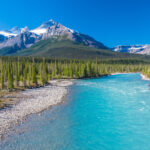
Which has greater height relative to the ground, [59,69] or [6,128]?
[59,69]

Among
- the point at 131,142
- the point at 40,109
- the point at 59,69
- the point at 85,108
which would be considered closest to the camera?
the point at 131,142

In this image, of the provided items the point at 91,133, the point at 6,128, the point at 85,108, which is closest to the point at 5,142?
the point at 6,128

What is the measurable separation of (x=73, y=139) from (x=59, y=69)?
9335cm

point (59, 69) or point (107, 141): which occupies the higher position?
point (59, 69)

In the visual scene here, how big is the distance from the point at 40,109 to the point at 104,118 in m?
12.4

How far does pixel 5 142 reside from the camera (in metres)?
19.4

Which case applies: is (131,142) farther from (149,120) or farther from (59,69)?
(59,69)

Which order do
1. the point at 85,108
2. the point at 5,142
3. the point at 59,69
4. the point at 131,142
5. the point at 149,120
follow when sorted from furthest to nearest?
the point at 59,69, the point at 85,108, the point at 149,120, the point at 131,142, the point at 5,142

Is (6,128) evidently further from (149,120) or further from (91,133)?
(149,120)

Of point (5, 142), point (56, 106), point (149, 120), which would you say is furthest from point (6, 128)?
point (149, 120)

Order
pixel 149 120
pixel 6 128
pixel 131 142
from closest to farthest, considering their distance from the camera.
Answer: pixel 131 142 < pixel 6 128 < pixel 149 120

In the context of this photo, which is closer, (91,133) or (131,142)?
(131,142)

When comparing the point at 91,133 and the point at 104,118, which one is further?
the point at 104,118

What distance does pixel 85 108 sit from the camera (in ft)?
115
